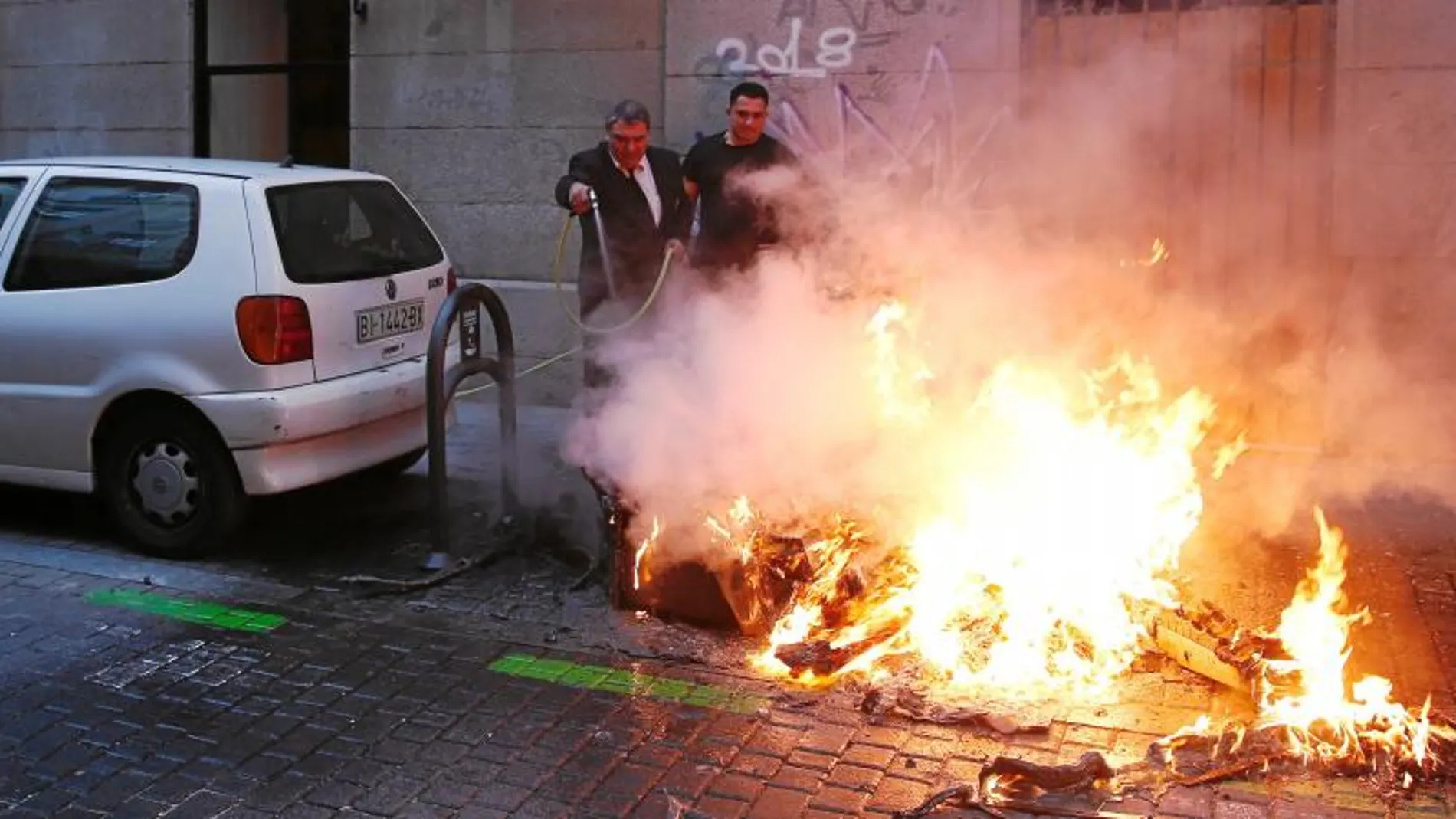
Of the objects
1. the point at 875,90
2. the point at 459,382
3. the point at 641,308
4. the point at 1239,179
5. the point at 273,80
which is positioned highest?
the point at 273,80

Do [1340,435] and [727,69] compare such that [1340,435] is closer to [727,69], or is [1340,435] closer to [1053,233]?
[1053,233]

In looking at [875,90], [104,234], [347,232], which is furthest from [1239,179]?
[104,234]

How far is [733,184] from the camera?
655cm

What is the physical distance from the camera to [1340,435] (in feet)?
24.3

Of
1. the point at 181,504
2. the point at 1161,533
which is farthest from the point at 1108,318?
the point at 181,504

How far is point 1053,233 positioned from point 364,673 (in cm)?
435

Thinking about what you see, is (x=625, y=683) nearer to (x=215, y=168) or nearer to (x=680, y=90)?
(x=215, y=168)

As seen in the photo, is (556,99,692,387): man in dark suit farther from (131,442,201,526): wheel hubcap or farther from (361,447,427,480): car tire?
(131,442,201,526): wheel hubcap

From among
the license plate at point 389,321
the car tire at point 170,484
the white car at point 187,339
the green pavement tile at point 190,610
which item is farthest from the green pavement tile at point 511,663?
the license plate at point 389,321

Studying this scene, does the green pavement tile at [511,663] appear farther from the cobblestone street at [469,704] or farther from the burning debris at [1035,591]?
the burning debris at [1035,591]

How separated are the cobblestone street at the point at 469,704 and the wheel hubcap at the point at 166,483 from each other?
215mm

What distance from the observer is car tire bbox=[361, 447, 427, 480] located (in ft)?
22.1

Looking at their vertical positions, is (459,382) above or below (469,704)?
above

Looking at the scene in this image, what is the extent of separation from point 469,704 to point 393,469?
292 centimetres
